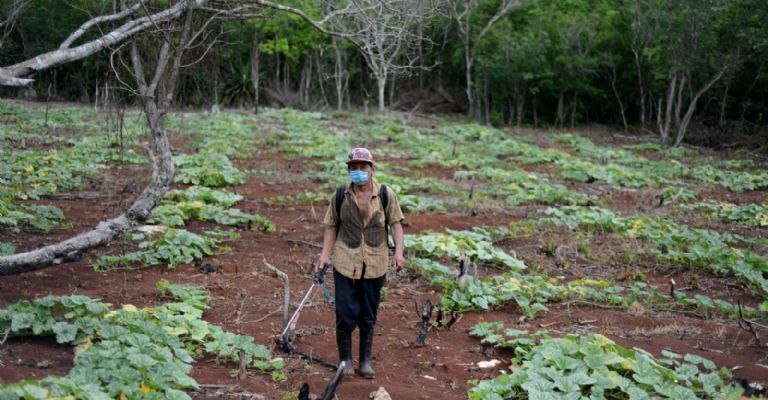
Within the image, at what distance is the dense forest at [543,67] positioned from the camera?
23.8 metres

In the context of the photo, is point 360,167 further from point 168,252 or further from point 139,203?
point 139,203

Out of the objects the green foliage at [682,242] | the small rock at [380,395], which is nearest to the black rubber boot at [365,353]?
the small rock at [380,395]

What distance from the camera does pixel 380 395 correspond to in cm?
441

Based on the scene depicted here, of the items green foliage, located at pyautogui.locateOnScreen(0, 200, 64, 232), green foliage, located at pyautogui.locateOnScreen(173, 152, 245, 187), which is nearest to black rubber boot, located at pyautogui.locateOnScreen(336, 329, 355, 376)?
green foliage, located at pyautogui.locateOnScreen(0, 200, 64, 232)

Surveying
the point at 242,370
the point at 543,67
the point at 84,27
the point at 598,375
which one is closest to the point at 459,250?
the point at 598,375

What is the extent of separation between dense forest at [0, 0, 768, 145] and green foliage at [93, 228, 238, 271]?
1421 centimetres

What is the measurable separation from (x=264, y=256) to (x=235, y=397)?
13.4 ft

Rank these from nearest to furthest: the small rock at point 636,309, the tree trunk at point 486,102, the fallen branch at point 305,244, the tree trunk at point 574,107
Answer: the small rock at point 636,309
the fallen branch at point 305,244
the tree trunk at point 574,107
the tree trunk at point 486,102

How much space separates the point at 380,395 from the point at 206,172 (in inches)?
354

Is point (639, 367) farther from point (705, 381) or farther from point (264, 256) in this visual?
point (264, 256)

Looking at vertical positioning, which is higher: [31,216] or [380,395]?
[31,216]

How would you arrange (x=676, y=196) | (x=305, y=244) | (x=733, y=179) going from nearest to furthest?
→ 1. (x=305, y=244)
2. (x=676, y=196)
3. (x=733, y=179)

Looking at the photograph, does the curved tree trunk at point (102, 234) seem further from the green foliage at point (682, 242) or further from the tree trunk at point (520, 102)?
the tree trunk at point (520, 102)

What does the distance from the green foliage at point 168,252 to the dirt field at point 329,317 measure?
126mm
